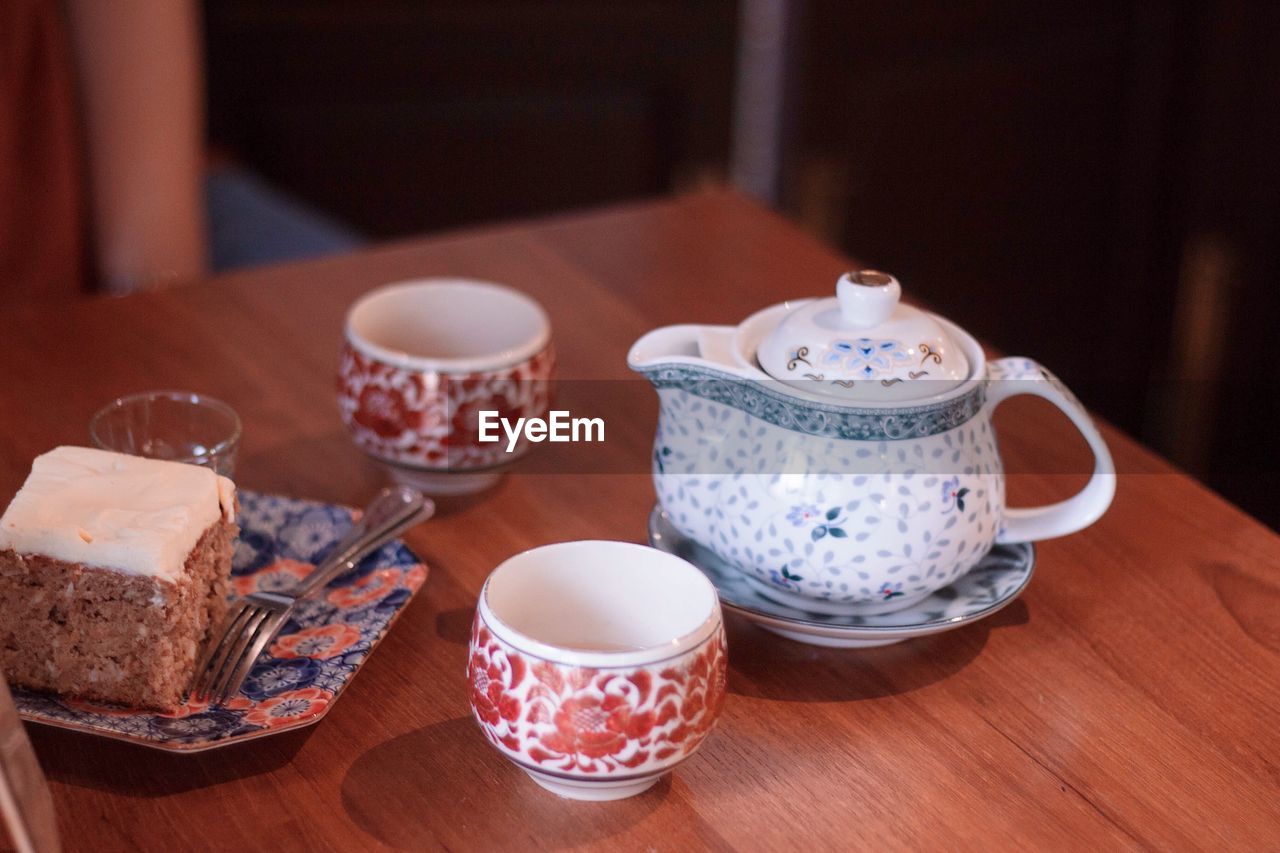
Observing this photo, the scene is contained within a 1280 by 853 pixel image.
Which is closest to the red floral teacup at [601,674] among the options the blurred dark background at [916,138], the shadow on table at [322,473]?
the shadow on table at [322,473]

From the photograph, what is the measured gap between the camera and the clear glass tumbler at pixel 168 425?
0.81 m

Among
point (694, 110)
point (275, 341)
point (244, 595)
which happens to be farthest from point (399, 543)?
point (694, 110)

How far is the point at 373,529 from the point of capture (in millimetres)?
773

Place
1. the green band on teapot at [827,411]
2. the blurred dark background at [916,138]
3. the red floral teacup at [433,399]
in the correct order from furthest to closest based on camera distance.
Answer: the blurred dark background at [916,138] < the red floral teacup at [433,399] < the green band on teapot at [827,411]

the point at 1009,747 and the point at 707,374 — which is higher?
the point at 707,374

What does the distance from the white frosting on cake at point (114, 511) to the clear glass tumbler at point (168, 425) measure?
0.14 m

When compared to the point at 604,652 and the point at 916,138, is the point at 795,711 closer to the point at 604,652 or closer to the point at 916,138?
the point at 604,652

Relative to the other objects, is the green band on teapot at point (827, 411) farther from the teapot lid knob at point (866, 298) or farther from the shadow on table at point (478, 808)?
the shadow on table at point (478, 808)

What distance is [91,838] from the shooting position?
0.58 metres

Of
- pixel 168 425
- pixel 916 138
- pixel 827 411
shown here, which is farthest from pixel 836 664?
pixel 916 138

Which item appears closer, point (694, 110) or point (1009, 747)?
point (1009, 747)

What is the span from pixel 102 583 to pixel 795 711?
329 millimetres

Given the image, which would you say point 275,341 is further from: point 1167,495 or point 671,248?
point 1167,495

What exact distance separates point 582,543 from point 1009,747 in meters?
0.23
